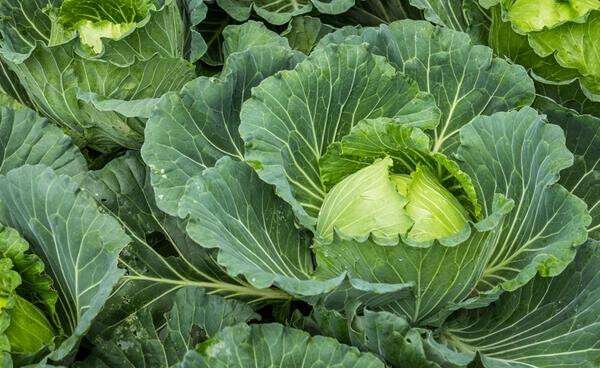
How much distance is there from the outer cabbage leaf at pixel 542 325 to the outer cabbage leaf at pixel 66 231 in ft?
2.36

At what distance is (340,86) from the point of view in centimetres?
173

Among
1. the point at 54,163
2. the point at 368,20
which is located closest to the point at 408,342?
the point at 54,163

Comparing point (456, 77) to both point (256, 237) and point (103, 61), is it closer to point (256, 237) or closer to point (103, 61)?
point (256, 237)

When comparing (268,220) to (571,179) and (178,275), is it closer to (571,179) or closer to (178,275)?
(178,275)

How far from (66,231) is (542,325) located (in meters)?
0.98

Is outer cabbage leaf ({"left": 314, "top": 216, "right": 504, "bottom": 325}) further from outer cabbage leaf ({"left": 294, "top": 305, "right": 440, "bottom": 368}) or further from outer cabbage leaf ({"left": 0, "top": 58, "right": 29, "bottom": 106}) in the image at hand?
outer cabbage leaf ({"left": 0, "top": 58, "right": 29, "bottom": 106})

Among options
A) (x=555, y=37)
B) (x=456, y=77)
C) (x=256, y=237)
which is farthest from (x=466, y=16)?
(x=256, y=237)

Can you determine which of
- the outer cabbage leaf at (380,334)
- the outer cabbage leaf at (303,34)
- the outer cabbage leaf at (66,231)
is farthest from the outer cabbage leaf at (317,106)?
the outer cabbage leaf at (303,34)

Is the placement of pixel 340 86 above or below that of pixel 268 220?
above

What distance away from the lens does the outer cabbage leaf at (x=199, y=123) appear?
5.56 feet

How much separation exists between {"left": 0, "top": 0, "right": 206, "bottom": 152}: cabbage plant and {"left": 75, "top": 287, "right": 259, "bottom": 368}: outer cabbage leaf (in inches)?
17.7

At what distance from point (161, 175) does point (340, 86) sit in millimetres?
421

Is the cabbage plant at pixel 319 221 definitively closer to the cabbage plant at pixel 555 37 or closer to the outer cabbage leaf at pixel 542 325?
the outer cabbage leaf at pixel 542 325

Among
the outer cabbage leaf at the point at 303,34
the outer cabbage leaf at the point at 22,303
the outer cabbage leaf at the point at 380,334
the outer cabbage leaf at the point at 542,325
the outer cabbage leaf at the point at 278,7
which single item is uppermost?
the outer cabbage leaf at the point at 278,7
